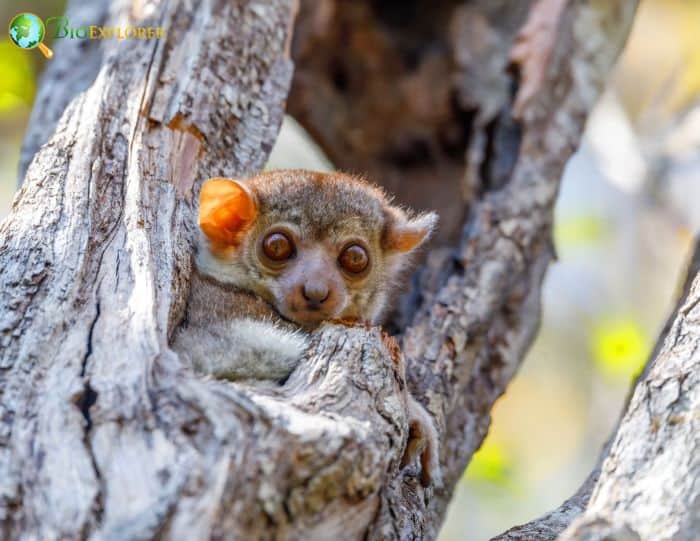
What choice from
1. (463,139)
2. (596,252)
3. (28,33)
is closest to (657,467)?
(463,139)

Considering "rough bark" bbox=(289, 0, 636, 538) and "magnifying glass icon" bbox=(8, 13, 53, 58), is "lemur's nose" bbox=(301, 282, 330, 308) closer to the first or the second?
"rough bark" bbox=(289, 0, 636, 538)

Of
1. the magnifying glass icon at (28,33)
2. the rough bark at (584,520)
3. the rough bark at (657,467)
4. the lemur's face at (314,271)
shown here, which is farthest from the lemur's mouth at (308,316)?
the magnifying glass icon at (28,33)

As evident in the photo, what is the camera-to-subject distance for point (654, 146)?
6.80 metres

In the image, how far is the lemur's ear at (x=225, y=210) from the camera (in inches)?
139

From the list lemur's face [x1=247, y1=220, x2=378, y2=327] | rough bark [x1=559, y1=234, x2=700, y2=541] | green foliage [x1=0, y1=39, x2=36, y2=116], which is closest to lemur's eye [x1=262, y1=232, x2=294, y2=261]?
lemur's face [x1=247, y1=220, x2=378, y2=327]

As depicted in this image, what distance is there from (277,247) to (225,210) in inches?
9.8

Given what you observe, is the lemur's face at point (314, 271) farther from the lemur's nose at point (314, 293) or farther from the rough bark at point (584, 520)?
the rough bark at point (584, 520)

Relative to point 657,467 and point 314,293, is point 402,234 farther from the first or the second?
point 657,467

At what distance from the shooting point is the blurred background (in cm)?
651

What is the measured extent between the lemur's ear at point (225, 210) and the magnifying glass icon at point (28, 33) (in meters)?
1.72

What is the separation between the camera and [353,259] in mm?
3818

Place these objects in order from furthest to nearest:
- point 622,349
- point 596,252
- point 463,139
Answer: point 596,252, point 622,349, point 463,139

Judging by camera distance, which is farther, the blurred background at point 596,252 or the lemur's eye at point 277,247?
the blurred background at point 596,252

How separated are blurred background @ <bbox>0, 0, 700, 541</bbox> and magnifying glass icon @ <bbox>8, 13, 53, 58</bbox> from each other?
24 centimetres
